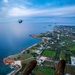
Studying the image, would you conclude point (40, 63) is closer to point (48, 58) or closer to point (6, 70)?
point (48, 58)

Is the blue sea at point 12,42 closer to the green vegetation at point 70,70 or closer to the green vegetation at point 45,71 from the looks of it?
the green vegetation at point 45,71

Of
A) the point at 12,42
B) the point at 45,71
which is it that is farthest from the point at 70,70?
the point at 12,42

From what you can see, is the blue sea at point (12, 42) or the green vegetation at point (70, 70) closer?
the green vegetation at point (70, 70)

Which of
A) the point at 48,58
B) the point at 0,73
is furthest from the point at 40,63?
the point at 0,73

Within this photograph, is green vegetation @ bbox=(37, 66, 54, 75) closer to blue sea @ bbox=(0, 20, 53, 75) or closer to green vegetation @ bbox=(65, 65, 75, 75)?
green vegetation @ bbox=(65, 65, 75, 75)

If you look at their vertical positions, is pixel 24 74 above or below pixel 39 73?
above

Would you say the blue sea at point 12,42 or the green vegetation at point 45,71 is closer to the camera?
the green vegetation at point 45,71

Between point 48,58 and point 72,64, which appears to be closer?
point 72,64

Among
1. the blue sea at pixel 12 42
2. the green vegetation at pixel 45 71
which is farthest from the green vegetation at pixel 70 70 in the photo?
the blue sea at pixel 12 42

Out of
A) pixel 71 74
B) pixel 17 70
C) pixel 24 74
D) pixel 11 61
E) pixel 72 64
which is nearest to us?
pixel 24 74

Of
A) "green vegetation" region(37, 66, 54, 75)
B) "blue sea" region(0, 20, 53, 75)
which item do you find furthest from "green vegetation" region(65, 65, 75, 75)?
"blue sea" region(0, 20, 53, 75)

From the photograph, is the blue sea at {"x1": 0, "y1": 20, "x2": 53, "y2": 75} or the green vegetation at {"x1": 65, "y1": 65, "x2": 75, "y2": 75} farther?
the blue sea at {"x1": 0, "y1": 20, "x2": 53, "y2": 75}
